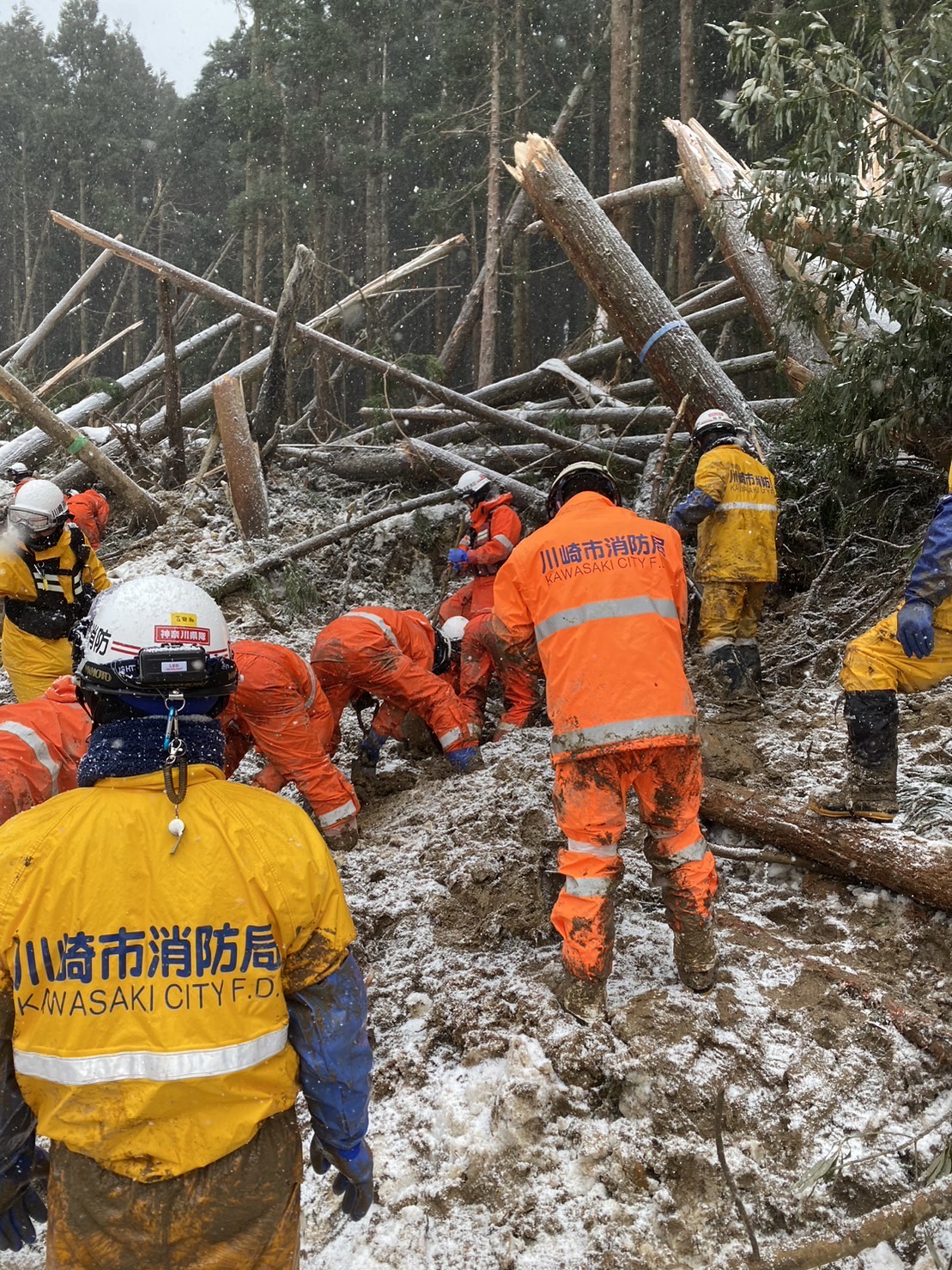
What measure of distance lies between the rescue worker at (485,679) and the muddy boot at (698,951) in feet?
8.96

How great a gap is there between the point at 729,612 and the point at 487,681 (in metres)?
1.68

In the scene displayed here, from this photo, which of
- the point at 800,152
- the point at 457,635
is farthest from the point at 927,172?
the point at 457,635

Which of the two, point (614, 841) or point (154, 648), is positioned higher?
point (154, 648)

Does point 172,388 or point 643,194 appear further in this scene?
point 172,388

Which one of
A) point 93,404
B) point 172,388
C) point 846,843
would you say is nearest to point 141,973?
point 846,843

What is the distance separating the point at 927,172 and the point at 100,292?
3145 cm

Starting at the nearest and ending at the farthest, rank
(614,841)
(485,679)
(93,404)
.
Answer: (614,841), (485,679), (93,404)

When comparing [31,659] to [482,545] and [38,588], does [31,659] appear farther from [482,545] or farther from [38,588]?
[482,545]

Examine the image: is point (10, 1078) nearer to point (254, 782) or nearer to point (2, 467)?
point (254, 782)

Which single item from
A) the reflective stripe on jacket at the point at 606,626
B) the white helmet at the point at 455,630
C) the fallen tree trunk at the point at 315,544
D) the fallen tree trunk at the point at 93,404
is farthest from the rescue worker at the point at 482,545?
the fallen tree trunk at the point at 93,404

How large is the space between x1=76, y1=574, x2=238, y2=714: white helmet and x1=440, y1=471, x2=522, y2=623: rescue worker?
4.38 m

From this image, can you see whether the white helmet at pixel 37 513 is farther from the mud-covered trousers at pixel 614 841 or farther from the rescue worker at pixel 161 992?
the rescue worker at pixel 161 992

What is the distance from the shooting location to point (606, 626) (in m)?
2.86

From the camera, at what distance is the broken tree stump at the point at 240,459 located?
7.67 meters
